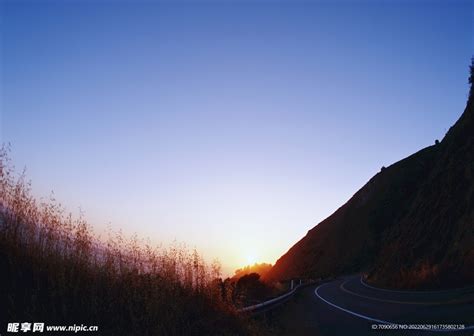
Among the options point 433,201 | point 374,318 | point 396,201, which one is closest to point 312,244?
point 396,201


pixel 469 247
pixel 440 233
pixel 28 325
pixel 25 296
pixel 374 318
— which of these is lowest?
pixel 374 318

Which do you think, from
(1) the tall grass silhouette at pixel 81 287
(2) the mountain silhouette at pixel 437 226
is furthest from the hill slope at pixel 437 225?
(1) the tall grass silhouette at pixel 81 287

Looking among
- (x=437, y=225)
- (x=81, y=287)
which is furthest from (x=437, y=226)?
(x=81, y=287)

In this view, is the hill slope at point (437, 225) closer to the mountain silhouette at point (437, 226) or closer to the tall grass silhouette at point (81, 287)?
the mountain silhouette at point (437, 226)

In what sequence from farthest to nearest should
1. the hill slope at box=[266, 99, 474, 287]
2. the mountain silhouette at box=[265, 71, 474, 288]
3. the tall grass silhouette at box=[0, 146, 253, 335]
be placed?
the hill slope at box=[266, 99, 474, 287], the mountain silhouette at box=[265, 71, 474, 288], the tall grass silhouette at box=[0, 146, 253, 335]

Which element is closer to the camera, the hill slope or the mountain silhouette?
the mountain silhouette

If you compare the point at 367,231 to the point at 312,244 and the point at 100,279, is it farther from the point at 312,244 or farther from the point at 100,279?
the point at 100,279

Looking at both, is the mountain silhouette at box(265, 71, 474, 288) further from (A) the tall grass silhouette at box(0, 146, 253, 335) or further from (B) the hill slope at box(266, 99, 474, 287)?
(A) the tall grass silhouette at box(0, 146, 253, 335)

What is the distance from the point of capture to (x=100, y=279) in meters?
6.23

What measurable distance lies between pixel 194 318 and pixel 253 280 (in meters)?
16.2

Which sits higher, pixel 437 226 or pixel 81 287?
pixel 437 226

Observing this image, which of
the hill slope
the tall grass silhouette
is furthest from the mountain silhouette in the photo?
the tall grass silhouette

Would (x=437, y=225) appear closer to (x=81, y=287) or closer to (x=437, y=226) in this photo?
(x=437, y=226)

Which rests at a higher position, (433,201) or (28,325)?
(433,201)
